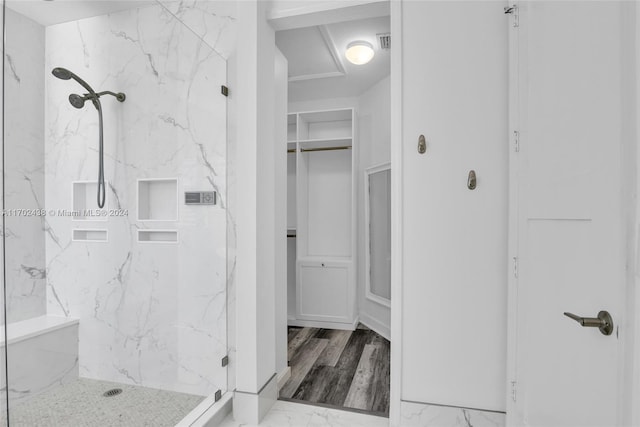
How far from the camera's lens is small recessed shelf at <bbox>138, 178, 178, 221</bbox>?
167 centimetres

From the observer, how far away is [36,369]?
1.20m

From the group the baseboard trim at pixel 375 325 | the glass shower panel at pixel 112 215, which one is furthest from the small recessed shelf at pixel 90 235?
the baseboard trim at pixel 375 325

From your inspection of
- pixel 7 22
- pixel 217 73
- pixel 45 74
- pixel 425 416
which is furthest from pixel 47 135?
pixel 425 416

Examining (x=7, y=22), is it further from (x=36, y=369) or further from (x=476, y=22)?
(x=476, y=22)

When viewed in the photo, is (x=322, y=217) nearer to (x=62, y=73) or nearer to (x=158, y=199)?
(x=158, y=199)

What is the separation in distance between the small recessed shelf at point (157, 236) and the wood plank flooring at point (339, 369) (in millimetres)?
1273

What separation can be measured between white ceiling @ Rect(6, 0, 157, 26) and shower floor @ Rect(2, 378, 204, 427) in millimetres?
1296

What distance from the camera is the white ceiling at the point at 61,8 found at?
45.7 inches

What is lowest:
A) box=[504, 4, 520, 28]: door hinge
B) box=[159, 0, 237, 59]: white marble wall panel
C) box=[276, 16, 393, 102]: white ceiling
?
box=[504, 4, 520, 28]: door hinge

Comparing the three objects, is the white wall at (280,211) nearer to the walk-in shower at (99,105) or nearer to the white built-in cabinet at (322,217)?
the walk-in shower at (99,105)

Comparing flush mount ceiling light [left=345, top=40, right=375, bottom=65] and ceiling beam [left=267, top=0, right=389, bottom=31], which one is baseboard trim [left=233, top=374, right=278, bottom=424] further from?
flush mount ceiling light [left=345, top=40, right=375, bottom=65]

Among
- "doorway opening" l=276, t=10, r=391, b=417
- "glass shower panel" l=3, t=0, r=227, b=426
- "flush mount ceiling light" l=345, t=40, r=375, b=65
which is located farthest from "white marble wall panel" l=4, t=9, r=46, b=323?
"flush mount ceiling light" l=345, t=40, r=375, b=65

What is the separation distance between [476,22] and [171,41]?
5.11 ft

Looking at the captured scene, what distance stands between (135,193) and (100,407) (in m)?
0.91
